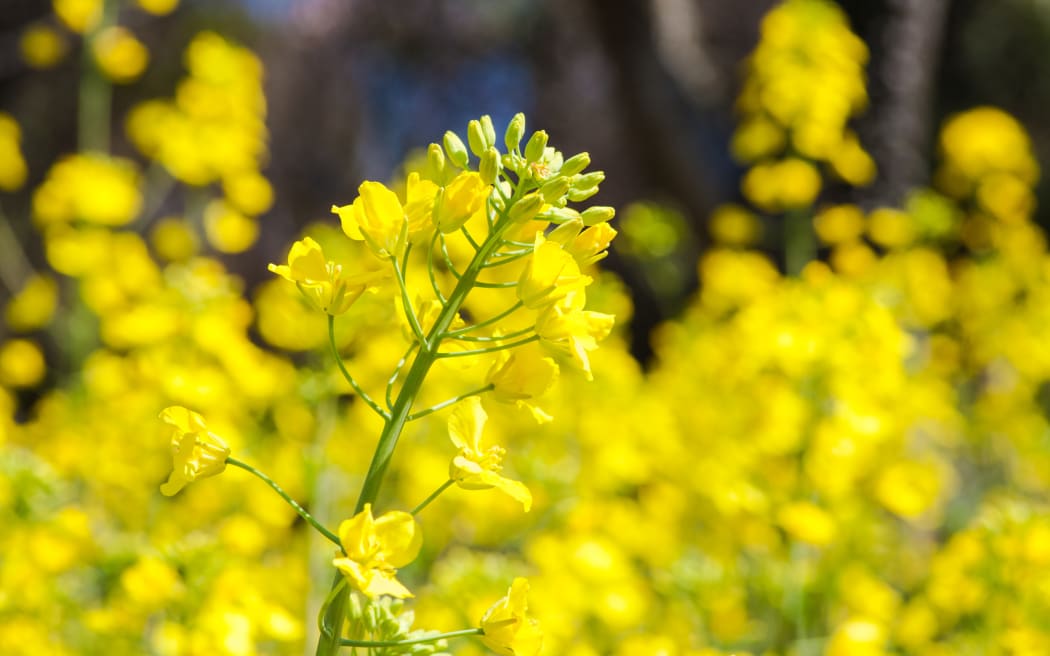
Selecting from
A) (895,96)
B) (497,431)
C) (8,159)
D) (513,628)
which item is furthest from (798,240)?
(8,159)

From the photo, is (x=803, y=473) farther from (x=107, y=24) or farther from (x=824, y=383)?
(x=107, y=24)

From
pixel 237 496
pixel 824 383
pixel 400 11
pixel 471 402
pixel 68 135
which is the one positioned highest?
pixel 400 11

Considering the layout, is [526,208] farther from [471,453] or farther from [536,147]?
[471,453]

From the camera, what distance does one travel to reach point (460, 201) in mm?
905

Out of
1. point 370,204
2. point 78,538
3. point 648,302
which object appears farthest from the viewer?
point 648,302

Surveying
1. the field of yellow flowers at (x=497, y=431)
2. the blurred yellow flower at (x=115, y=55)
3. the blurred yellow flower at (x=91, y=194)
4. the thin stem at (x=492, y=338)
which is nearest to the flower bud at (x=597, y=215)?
the field of yellow flowers at (x=497, y=431)

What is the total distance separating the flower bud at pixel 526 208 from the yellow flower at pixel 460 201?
3 cm

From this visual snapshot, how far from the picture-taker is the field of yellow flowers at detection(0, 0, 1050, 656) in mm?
946

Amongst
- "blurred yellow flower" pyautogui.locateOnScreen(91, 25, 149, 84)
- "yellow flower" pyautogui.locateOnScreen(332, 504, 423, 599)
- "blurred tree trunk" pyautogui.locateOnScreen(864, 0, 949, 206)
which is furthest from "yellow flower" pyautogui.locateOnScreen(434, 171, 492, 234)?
"blurred tree trunk" pyautogui.locateOnScreen(864, 0, 949, 206)

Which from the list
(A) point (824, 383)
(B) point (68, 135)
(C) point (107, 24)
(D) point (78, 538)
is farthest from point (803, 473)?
(B) point (68, 135)

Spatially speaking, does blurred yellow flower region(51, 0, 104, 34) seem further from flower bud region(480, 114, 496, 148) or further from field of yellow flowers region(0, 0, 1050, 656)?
flower bud region(480, 114, 496, 148)

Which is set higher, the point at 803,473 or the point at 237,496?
the point at 803,473

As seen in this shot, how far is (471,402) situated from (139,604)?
2.59ft

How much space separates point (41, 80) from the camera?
623 centimetres
